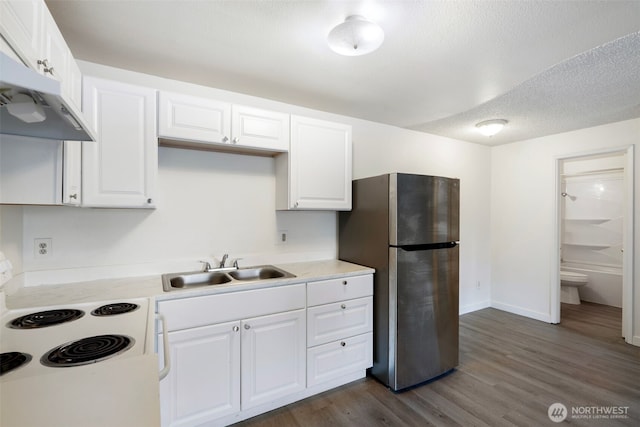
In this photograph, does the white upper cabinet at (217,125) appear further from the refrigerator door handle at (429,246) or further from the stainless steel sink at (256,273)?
the refrigerator door handle at (429,246)

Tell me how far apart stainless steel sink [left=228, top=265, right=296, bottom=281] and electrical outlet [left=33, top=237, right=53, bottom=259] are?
3.70 feet

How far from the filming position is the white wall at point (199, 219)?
1.90m

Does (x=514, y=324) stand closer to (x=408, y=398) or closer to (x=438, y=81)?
(x=408, y=398)

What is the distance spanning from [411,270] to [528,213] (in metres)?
2.60

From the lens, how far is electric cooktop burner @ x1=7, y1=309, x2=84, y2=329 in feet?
3.92

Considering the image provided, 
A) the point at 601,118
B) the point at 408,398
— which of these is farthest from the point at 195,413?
the point at 601,118

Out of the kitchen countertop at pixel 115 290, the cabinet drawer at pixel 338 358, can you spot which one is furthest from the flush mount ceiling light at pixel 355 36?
the cabinet drawer at pixel 338 358

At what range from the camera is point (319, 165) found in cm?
250

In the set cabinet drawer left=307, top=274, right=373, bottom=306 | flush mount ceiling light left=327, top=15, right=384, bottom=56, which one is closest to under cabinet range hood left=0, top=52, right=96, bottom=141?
flush mount ceiling light left=327, top=15, right=384, bottom=56

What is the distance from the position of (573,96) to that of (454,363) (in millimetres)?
2516

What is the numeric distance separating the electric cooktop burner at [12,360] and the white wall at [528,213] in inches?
182

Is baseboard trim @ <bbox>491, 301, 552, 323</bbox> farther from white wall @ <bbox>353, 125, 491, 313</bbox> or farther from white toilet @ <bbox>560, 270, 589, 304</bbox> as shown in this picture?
white toilet @ <bbox>560, 270, 589, 304</bbox>

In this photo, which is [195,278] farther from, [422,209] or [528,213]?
[528,213]

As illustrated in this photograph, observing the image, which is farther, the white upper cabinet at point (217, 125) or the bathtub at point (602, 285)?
the bathtub at point (602, 285)
